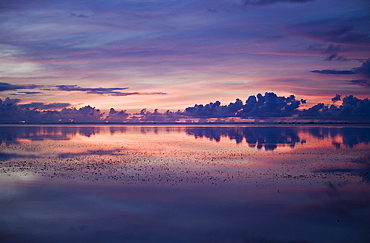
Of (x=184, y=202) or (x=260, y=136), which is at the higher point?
(x=260, y=136)

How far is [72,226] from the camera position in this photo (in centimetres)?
1727

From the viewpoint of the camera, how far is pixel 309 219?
59.8 ft

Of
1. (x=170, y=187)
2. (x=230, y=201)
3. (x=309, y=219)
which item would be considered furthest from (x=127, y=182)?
(x=309, y=219)

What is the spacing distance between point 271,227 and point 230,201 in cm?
496

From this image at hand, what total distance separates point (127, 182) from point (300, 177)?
49.9ft

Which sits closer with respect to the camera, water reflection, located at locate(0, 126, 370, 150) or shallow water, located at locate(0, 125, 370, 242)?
shallow water, located at locate(0, 125, 370, 242)

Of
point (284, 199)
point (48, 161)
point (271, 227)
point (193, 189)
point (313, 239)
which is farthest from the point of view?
point (48, 161)

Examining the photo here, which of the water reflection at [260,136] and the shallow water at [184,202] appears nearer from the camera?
the shallow water at [184,202]

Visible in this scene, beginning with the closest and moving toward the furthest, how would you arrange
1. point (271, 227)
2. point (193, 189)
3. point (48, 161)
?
point (271, 227) < point (193, 189) < point (48, 161)

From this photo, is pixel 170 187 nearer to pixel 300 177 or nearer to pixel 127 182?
pixel 127 182

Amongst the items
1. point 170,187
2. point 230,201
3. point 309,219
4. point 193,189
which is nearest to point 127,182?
point 170,187

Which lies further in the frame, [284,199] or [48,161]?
[48,161]

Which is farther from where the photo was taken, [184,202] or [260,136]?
[260,136]

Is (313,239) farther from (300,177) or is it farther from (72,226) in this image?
(300,177)
